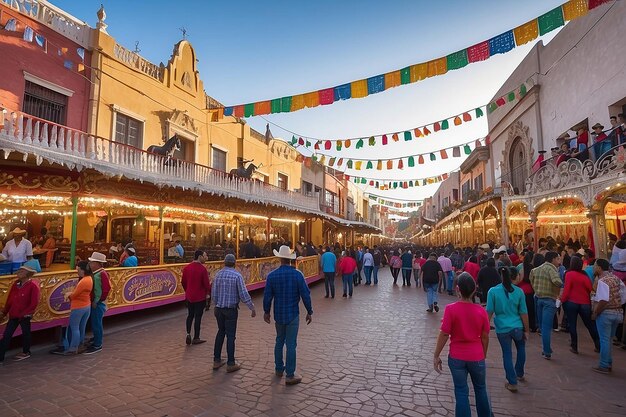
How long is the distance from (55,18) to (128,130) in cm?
412

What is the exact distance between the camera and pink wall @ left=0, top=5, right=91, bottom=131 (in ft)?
33.8

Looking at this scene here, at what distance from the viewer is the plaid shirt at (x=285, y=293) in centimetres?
490

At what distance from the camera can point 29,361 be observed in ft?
18.7

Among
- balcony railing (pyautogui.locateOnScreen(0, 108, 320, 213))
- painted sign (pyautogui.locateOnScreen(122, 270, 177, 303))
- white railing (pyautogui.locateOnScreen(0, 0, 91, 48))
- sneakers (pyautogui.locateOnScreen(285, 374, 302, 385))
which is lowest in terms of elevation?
sneakers (pyautogui.locateOnScreen(285, 374, 302, 385))

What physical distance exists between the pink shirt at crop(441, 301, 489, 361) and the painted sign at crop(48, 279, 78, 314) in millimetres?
7109

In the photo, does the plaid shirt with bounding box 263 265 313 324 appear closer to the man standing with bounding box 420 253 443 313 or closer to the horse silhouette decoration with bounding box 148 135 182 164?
the man standing with bounding box 420 253 443 313

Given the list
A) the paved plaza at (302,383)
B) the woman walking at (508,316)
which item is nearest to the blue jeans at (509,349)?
the woman walking at (508,316)

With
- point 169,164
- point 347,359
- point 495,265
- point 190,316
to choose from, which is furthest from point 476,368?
point 169,164

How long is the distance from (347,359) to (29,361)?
5.05m

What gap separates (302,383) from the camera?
4750mm

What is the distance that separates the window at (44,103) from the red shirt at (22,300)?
7611 mm

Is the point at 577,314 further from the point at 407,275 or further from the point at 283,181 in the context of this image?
the point at 283,181

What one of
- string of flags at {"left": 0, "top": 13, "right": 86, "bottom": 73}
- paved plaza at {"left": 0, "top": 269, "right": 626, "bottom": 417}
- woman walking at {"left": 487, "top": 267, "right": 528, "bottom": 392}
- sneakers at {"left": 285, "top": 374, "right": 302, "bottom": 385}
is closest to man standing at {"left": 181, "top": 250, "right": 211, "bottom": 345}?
paved plaza at {"left": 0, "top": 269, "right": 626, "bottom": 417}

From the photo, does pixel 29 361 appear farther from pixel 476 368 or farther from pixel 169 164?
pixel 169 164
